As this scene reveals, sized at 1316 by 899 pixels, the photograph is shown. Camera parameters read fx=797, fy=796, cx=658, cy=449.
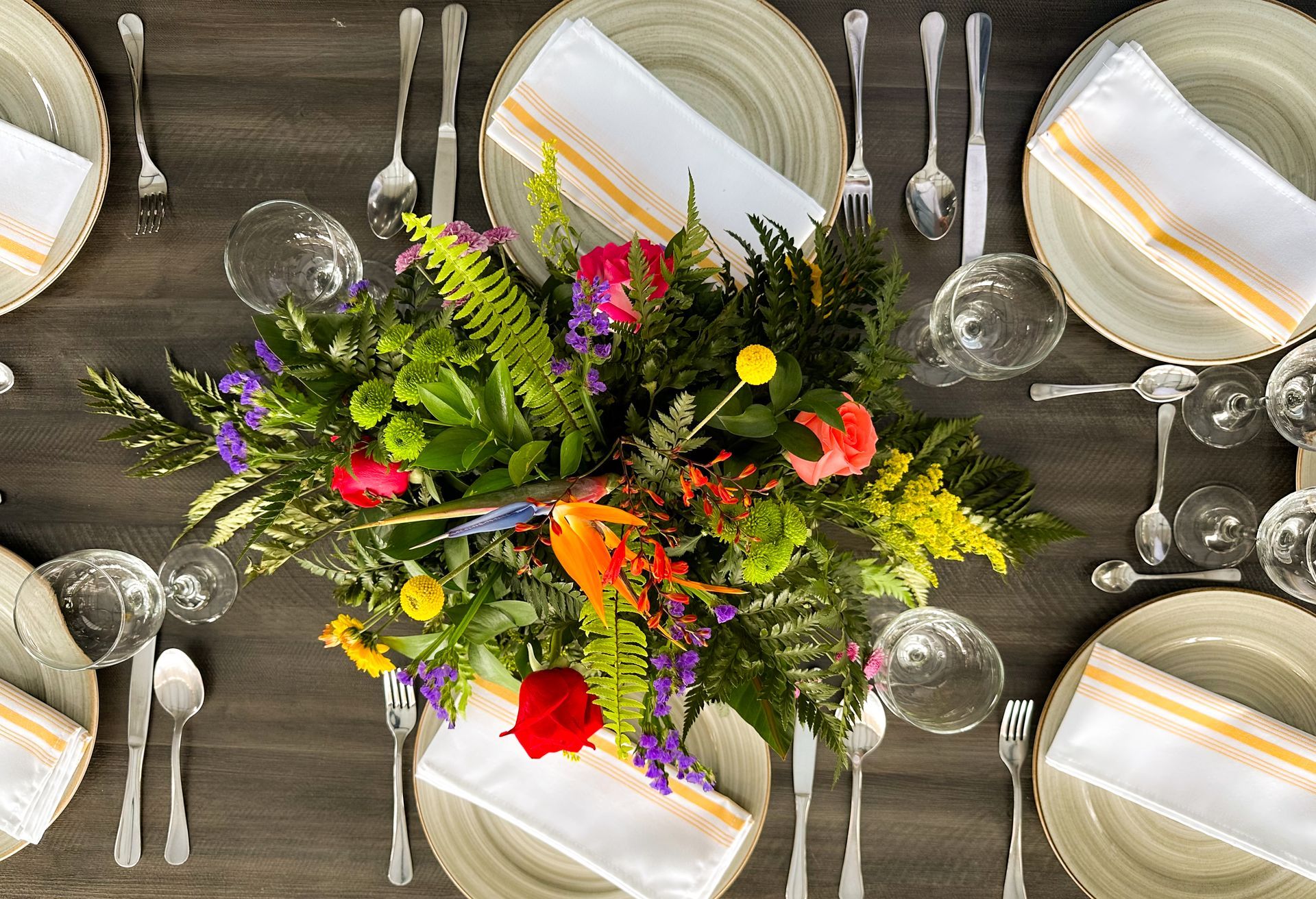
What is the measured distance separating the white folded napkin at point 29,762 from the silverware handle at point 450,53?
111cm

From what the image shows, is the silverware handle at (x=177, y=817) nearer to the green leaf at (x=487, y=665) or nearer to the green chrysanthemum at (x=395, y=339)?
the green leaf at (x=487, y=665)

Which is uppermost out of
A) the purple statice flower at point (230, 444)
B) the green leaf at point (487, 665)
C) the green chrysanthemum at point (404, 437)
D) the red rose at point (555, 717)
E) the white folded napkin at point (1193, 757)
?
the green chrysanthemum at point (404, 437)

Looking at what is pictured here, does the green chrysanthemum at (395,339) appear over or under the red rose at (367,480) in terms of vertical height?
over

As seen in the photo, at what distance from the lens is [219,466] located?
50.1 inches

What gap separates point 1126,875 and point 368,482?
1.24 metres

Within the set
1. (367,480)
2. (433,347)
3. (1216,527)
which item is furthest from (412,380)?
A: (1216,527)

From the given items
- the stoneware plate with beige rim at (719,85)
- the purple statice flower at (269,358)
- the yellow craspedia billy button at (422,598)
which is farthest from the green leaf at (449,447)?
the stoneware plate with beige rim at (719,85)

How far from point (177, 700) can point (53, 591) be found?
246mm

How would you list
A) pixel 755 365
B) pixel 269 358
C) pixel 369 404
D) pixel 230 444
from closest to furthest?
pixel 755 365 < pixel 369 404 < pixel 269 358 < pixel 230 444

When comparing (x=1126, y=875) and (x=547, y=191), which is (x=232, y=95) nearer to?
(x=547, y=191)

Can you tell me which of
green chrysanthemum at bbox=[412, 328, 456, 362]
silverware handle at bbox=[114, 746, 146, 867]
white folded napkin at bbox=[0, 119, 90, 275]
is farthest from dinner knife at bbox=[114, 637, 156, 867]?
green chrysanthemum at bbox=[412, 328, 456, 362]

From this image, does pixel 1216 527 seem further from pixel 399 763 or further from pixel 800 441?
pixel 399 763

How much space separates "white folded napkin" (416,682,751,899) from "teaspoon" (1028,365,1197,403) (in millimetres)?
795

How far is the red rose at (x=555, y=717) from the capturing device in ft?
2.27
